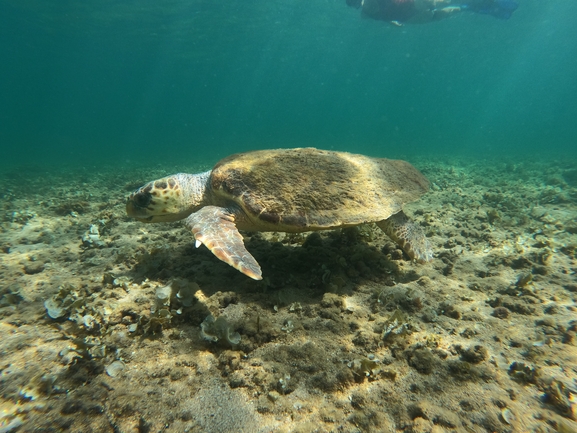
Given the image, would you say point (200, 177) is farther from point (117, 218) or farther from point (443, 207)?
point (443, 207)

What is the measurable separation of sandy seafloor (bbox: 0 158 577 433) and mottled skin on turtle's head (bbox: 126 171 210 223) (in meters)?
0.58

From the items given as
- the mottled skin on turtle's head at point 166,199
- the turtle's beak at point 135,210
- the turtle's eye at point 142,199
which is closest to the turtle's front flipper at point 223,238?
the mottled skin on turtle's head at point 166,199

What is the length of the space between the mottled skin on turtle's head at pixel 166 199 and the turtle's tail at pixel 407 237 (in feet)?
8.96

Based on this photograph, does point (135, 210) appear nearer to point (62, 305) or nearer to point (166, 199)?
point (166, 199)

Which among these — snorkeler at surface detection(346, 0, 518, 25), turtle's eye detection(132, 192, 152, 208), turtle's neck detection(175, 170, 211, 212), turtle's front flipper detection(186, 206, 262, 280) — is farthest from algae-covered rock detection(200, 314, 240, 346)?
snorkeler at surface detection(346, 0, 518, 25)

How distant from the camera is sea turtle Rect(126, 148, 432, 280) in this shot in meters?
3.02

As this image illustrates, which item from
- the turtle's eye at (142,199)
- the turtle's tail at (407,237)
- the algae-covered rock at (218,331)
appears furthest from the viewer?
the turtle's eye at (142,199)

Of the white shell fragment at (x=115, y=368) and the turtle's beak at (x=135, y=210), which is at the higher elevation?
the turtle's beak at (x=135, y=210)

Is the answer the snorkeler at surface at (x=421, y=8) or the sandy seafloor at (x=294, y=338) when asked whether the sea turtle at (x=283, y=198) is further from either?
the snorkeler at surface at (x=421, y=8)

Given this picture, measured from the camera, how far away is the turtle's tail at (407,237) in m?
3.60

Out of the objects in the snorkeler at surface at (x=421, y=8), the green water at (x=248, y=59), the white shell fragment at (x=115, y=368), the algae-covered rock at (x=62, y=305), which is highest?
the green water at (x=248, y=59)

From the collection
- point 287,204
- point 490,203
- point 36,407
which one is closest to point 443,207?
point 490,203

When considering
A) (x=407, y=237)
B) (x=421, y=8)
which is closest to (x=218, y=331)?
(x=407, y=237)

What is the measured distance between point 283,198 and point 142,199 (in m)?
2.15
